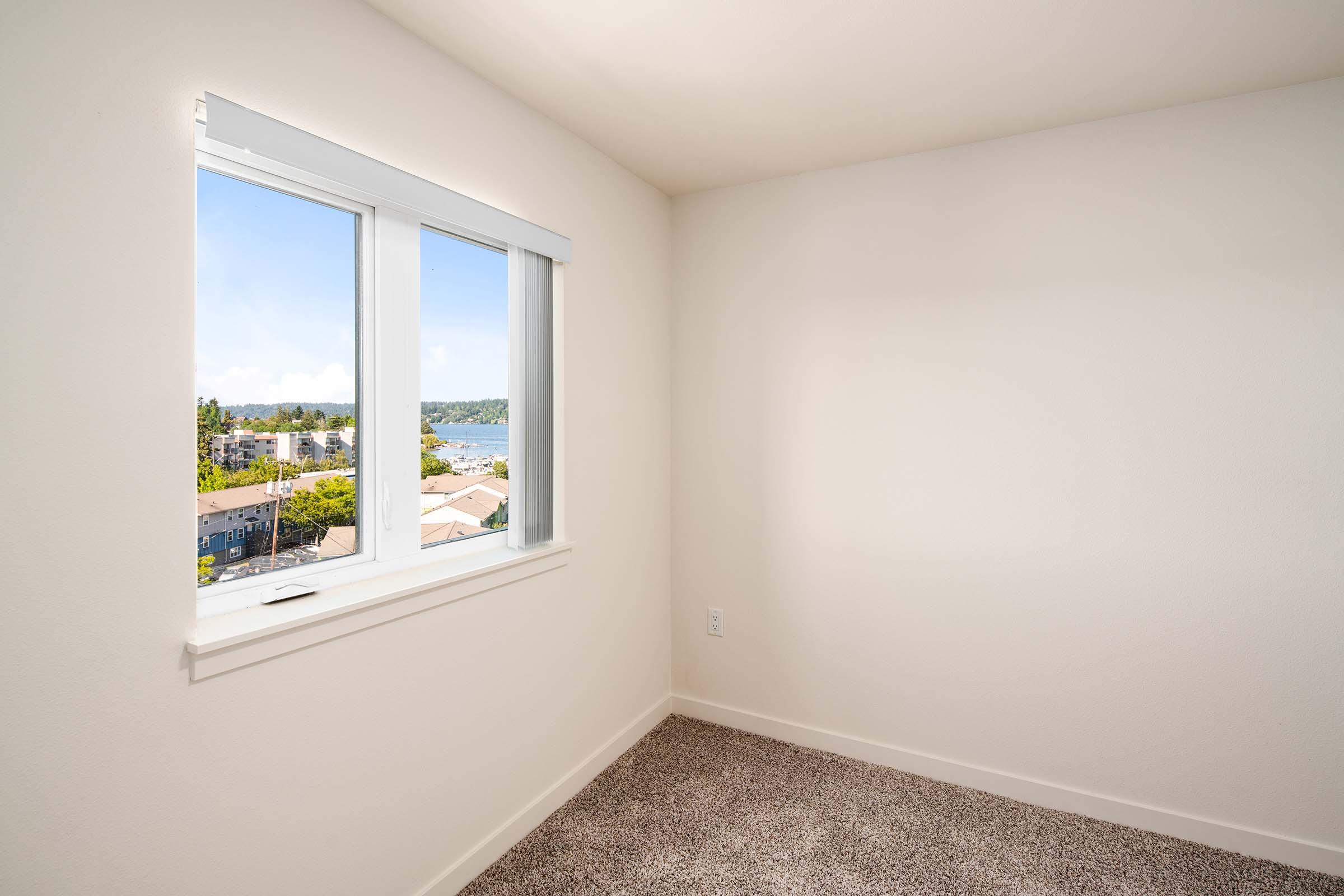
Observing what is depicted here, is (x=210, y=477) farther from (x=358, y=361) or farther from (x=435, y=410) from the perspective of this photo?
(x=435, y=410)

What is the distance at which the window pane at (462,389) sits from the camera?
2.05 m

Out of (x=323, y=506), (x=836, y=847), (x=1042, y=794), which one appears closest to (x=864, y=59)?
(x=323, y=506)

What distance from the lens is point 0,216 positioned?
110 centimetres

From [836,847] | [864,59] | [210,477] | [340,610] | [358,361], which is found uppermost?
[864,59]

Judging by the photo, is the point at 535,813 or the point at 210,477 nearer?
the point at 210,477

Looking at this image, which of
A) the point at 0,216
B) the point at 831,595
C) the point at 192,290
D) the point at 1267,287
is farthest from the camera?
the point at 831,595

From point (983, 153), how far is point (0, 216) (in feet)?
9.25

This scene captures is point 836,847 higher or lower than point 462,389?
lower

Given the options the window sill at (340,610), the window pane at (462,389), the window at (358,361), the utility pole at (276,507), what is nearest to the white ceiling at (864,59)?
the window at (358,361)

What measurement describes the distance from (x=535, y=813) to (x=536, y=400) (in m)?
1.44

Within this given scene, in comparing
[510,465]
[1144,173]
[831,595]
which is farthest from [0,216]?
[1144,173]

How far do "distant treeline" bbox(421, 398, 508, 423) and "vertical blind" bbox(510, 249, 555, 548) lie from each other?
84 mm

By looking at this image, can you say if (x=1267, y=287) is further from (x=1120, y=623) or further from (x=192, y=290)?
(x=192, y=290)

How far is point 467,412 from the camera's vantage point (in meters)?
2.18
